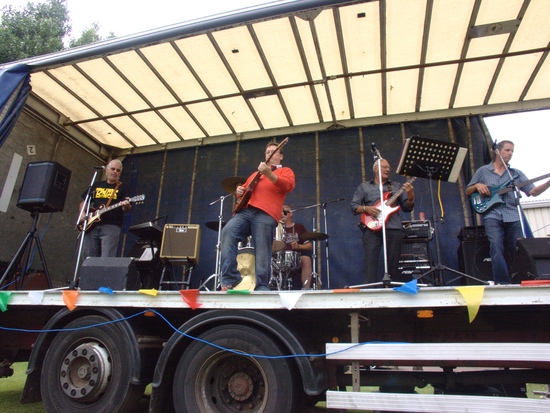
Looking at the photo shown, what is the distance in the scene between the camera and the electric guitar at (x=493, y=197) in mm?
4011

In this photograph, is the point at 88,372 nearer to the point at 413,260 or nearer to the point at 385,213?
the point at 385,213

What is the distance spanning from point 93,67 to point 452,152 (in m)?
5.18

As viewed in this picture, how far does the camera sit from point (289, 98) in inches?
260

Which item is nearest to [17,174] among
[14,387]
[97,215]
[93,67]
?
[93,67]

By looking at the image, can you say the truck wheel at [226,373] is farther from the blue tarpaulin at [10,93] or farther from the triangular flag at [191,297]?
the blue tarpaulin at [10,93]

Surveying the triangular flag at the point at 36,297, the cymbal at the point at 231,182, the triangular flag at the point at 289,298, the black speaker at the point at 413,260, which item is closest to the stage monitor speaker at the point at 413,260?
the black speaker at the point at 413,260

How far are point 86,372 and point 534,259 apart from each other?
10.6 ft

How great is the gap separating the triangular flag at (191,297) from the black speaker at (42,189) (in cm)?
279

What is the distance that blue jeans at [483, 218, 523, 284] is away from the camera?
12.7 feet

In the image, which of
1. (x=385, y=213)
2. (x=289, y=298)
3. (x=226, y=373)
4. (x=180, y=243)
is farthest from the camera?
(x=180, y=243)

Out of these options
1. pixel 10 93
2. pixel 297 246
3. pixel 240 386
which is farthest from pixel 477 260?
pixel 10 93

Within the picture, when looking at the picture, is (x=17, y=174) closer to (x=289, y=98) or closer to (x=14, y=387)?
(x=14, y=387)

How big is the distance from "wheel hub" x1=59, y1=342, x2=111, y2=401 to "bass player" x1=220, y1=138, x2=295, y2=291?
1.05 meters

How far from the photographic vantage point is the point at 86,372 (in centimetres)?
274
